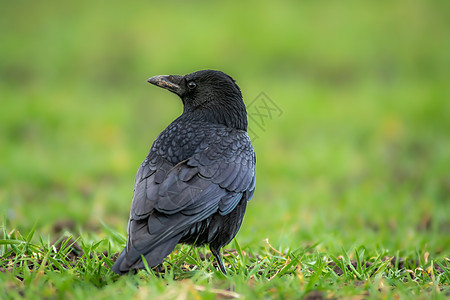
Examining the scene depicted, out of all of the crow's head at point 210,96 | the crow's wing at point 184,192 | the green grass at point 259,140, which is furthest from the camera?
the crow's head at point 210,96

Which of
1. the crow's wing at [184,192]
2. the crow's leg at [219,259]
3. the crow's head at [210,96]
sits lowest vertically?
the crow's leg at [219,259]

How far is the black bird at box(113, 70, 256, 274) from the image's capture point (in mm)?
3471

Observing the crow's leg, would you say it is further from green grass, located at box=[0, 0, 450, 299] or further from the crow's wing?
the crow's wing

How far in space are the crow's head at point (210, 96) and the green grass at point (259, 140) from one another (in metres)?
0.98

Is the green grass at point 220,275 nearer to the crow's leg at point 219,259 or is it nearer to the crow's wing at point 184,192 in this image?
the crow's leg at point 219,259

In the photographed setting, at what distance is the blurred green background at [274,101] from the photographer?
661cm

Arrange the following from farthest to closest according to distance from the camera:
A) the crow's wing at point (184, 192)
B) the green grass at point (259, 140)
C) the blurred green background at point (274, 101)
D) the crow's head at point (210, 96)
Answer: the blurred green background at point (274, 101)
the crow's head at point (210, 96)
the green grass at point (259, 140)
the crow's wing at point (184, 192)

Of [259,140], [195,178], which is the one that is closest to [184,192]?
[195,178]

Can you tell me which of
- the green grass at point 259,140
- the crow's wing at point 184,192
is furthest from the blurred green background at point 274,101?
the crow's wing at point 184,192

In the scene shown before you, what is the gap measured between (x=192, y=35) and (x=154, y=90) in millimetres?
1958

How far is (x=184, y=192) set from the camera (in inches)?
143

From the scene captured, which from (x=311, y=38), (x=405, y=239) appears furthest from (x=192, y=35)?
(x=405, y=239)

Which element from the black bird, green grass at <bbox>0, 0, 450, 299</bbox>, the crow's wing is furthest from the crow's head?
green grass at <bbox>0, 0, 450, 299</bbox>

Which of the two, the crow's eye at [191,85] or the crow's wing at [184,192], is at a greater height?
the crow's eye at [191,85]
